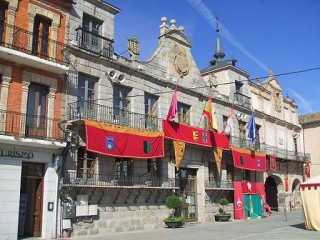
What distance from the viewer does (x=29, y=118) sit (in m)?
15.8

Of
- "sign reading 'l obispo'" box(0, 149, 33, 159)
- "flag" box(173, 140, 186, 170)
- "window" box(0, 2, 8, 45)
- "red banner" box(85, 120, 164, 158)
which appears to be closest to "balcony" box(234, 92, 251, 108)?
"flag" box(173, 140, 186, 170)

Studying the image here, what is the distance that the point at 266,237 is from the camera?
14961 millimetres

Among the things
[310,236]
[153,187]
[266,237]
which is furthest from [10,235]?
[310,236]

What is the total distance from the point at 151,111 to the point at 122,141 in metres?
4.24

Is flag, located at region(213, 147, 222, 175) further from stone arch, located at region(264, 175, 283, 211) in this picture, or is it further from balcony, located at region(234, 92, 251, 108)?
stone arch, located at region(264, 175, 283, 211)

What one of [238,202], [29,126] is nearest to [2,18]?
[29,126]

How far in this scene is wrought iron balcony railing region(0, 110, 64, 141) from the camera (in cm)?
1481

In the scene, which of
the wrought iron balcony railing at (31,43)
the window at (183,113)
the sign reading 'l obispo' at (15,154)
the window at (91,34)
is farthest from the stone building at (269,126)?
the sign reading 'l obispo' at (15,154)

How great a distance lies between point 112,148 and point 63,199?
3.08 metres

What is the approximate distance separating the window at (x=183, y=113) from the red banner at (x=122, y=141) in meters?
3.75

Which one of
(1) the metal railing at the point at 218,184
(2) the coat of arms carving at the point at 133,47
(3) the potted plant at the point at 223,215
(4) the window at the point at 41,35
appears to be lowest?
(3) the potted plant at the point at 223,215

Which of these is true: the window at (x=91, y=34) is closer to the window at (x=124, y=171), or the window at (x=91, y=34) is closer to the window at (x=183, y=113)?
the window at (x=124, y=171)

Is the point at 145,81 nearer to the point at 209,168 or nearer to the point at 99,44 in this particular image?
the point at 99,44

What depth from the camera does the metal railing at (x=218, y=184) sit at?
23891 millimetres
